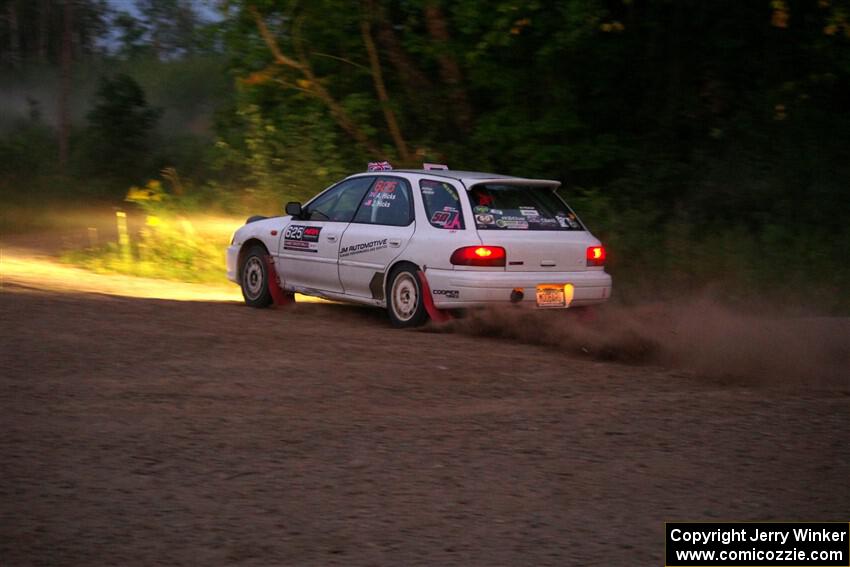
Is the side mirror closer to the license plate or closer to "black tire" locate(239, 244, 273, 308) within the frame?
"black tire" locate(239, 244, 273, 308)

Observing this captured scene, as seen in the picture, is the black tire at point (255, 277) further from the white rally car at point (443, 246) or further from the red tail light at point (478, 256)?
the red tail light at point (478, 256)

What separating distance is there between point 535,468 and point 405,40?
14204mm

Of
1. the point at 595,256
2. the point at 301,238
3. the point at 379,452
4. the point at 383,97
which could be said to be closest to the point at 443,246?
the point at 595,256

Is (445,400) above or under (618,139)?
under

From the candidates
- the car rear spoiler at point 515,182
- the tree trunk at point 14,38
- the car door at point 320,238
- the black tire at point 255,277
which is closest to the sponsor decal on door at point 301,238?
the car door at point 320,238

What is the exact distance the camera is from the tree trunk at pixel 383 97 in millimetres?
19078

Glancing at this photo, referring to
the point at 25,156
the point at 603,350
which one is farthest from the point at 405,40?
the point at 25,156

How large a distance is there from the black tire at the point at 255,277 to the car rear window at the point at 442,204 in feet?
7.94

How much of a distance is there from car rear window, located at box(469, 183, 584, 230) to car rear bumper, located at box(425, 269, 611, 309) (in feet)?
1.58

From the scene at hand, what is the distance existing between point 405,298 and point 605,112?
8870 millimetres

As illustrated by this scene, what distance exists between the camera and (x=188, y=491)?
5406 millimetres

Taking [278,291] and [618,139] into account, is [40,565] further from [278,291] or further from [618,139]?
[618,139]

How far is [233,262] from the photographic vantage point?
12.9m

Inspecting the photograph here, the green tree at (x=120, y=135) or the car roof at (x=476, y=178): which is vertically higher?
the green tree at (x=120, y=135)
